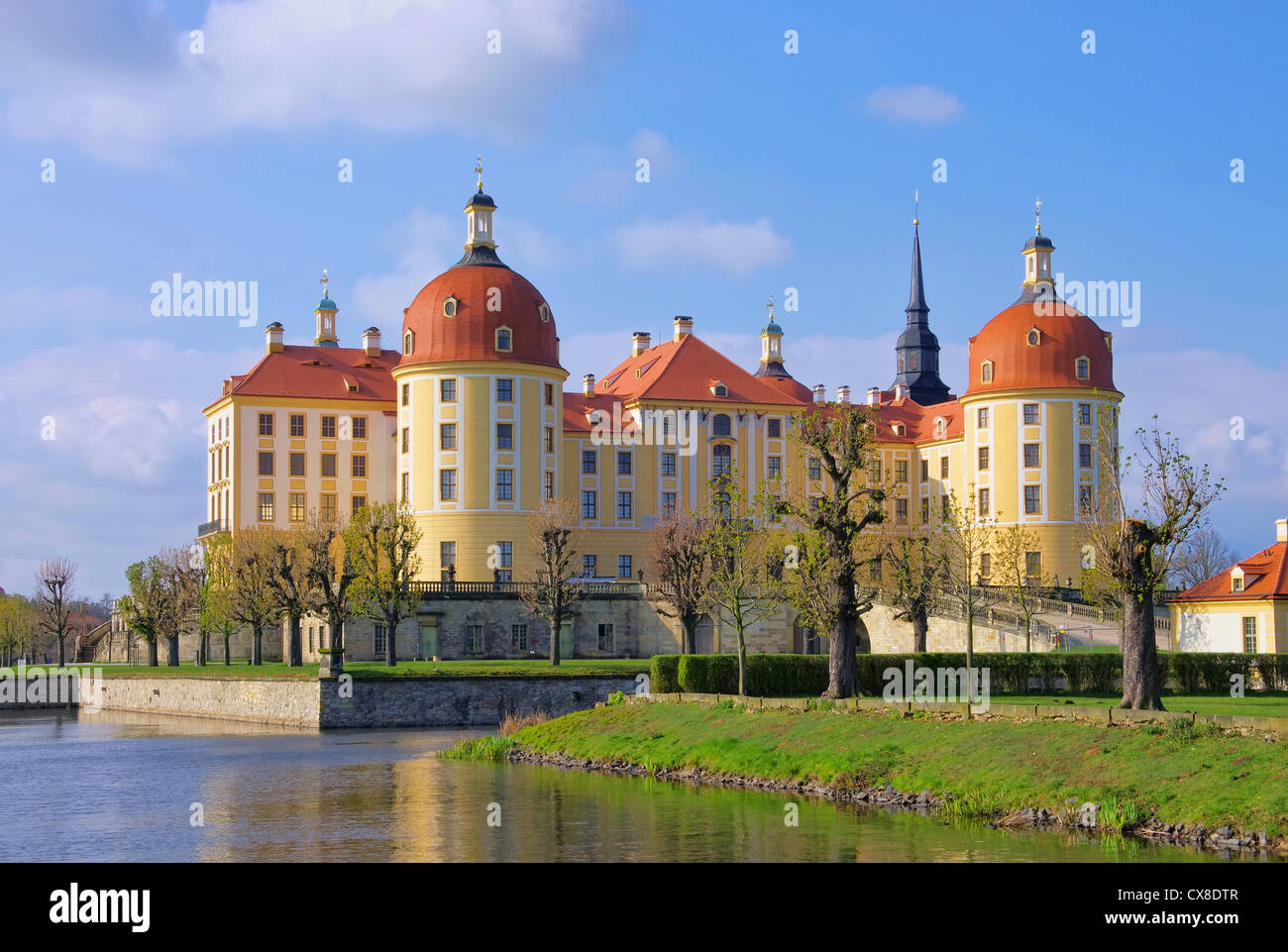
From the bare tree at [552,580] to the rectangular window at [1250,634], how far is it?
2478cm

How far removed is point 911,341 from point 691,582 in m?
62.8

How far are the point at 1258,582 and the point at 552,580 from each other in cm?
2673

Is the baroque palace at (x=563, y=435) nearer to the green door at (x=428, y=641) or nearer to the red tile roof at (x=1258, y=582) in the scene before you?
the green door at (x=428, y=641)

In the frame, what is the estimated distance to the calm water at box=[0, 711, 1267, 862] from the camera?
902 inches

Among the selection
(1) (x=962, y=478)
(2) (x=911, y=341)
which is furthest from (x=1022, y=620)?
(2) (x=911, y=341)

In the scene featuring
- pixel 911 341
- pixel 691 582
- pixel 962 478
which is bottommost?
pixel 691 582

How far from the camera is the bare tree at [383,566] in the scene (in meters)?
63.5

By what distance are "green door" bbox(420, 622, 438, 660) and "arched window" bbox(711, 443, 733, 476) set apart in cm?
2184

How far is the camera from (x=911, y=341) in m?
119

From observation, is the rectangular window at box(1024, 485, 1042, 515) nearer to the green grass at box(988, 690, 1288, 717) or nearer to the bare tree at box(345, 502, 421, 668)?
the bare tree at box(345, 502, 421, 668)
